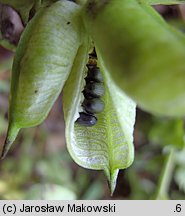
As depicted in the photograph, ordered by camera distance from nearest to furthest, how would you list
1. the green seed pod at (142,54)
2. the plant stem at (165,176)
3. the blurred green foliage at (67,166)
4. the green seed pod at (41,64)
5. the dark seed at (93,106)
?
the green seed pod at (142,54) < the green seed pod at (41,64) < the dark seed at (93,106) < the plant stem at (165,176) < the blurred green foliage at (67,166)

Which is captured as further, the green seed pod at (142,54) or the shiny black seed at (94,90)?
the shiny black seed at (94,90)

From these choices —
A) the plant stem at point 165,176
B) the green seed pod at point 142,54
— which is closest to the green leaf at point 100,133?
the green seed pod at point 142,54

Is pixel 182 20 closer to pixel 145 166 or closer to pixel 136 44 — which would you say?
pixel 145 166

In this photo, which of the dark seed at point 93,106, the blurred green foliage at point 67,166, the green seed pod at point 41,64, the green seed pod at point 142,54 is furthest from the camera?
the blurred green foliage at point 67,166

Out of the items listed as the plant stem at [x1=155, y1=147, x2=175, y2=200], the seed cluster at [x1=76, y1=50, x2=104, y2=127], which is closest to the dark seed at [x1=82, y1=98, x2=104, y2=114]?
the seed cluster at [x1=76, y1=50, x2=104, y2=127]

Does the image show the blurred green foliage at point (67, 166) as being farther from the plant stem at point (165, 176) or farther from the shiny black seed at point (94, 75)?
the shiny black seed at point (94, 75)

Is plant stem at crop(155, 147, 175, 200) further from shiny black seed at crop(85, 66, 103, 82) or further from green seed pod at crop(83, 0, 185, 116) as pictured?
green seed pod at crop(83, 0, 185, 116)
